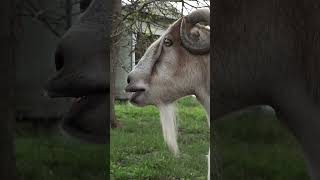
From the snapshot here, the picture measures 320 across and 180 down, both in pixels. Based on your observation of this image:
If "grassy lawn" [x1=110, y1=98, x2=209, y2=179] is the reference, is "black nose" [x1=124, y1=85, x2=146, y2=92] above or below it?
above

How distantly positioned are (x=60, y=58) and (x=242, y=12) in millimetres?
871

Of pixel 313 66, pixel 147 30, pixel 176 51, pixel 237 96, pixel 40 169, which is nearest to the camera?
pixel 313 66

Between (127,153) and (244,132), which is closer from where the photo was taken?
(244,132)

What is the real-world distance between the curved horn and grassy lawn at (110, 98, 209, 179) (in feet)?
5.67

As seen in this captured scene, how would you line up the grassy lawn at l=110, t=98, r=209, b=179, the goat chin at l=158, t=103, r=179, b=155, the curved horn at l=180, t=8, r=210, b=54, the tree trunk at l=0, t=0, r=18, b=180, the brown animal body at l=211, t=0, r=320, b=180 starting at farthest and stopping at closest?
the grassy lawn at l=110, t=98, r=209, b=179, the goat chin at l=158, t=103, r=179, b=155, the curved horn at l=180, t=8, r=210, b=54, the tree trunk at l=0, t=0, r=18, b=180, the brown animal body at l=211, t=0, r=320, b=180

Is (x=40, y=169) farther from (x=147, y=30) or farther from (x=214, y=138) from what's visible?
(x=147, y=30)

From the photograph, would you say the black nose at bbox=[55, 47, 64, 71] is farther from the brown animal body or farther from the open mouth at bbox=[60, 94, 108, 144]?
the brown animal body

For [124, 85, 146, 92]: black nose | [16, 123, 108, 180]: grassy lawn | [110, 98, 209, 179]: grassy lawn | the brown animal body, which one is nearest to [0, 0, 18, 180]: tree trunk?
[16, 123, 108, 180]: grassy lawn

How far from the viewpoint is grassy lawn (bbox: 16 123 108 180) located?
2211 millimetres

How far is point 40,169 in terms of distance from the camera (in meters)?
2.21

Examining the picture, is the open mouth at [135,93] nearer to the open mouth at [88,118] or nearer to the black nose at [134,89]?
the black nose at [134,89]

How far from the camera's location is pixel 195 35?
8.61 feet

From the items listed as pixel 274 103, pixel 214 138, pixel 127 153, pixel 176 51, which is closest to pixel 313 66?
pixel 274 103

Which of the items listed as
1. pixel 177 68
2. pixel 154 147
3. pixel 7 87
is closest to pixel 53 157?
pixel 7 87
